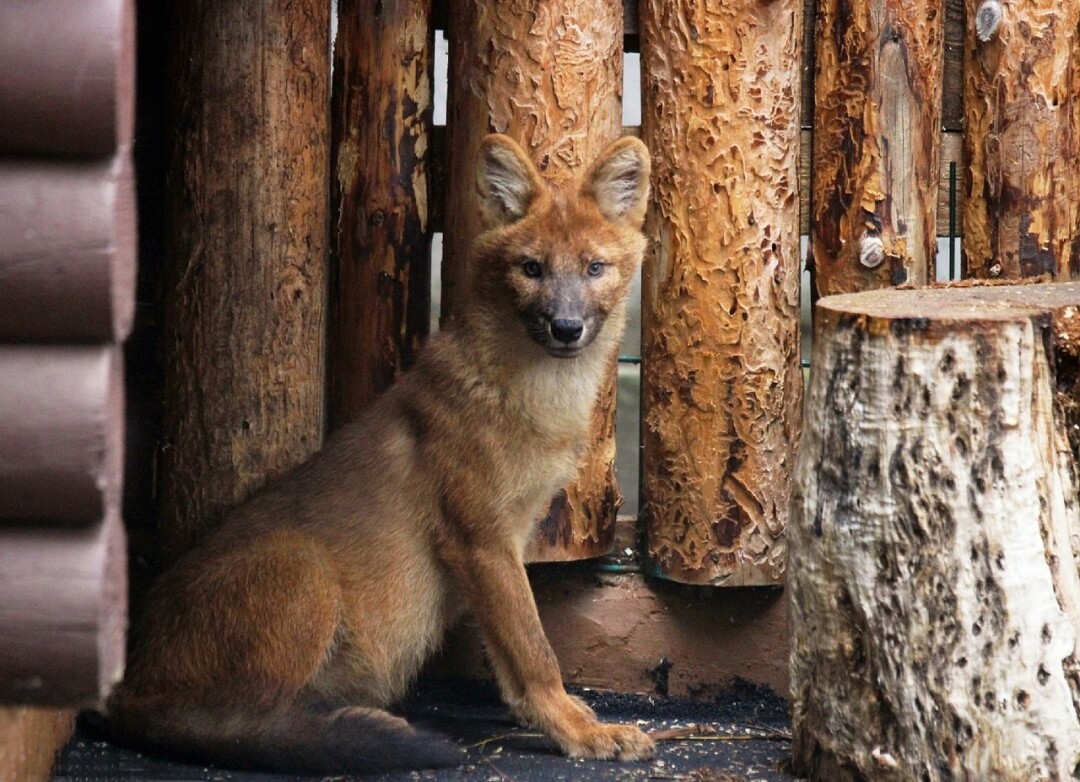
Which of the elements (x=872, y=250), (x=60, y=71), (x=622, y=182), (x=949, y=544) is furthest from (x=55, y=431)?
(x=872, y=250)

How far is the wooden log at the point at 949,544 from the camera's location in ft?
13.7

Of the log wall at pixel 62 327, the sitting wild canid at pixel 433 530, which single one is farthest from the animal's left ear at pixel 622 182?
the log wall at pixel 62 327

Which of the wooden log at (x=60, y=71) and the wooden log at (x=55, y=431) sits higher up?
the wooden log at (x=60, y=71)

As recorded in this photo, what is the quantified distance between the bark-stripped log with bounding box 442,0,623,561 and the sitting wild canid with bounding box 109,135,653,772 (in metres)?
0.22

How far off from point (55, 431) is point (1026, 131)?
403 cm

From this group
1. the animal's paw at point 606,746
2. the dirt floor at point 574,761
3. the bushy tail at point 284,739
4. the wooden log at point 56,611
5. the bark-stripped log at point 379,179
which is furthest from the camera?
the bark-stripped log at point 379,179

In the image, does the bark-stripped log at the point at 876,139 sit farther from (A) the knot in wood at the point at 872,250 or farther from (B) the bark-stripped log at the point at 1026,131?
(B) the bark-stripped log at the point at 1026,131

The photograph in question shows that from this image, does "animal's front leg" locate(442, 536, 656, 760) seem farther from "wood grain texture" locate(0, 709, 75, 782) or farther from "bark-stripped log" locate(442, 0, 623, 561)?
"wood grain texture" locate(0, 709, 75, 782)

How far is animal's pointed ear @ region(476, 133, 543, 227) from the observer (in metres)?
5.20

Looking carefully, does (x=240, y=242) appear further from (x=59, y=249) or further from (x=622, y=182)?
(x=59, y=249)

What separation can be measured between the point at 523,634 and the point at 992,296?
2050 mm

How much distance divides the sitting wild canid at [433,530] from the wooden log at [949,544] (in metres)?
1.14

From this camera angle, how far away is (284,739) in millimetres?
4688

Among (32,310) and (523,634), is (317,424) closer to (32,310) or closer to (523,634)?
(523,634)
